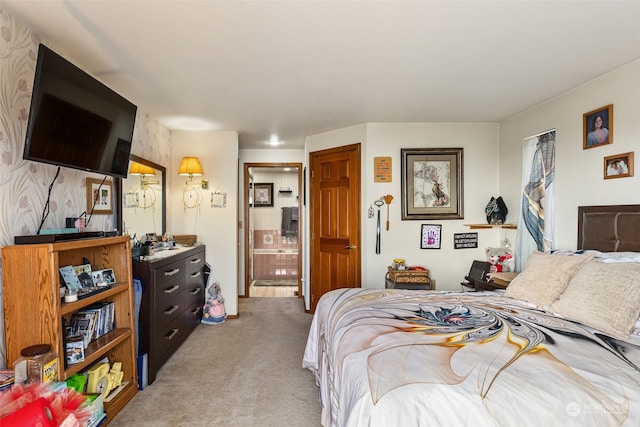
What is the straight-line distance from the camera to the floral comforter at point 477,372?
111 centimetres

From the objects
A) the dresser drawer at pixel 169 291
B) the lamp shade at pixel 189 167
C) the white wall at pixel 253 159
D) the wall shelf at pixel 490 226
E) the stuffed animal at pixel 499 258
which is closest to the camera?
the dresser drawer at pixel 169 291

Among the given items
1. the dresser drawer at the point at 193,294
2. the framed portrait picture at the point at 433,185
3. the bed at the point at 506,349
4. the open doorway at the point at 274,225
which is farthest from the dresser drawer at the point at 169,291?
the open doorway at the point at 274,225

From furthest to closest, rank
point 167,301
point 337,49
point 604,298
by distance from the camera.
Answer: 1. point 167,301
2. point 337,49
3. point 604,298

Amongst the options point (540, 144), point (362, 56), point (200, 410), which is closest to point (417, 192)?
point (540, 144)

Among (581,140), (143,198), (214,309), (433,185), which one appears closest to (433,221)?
(433,185)

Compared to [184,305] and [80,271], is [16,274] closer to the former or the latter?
[80,271]

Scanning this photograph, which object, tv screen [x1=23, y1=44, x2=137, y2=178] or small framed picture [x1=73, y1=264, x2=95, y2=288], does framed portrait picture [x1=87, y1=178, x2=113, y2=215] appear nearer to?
tv screen [x1=23, y1=44, x2=137, y2=178]

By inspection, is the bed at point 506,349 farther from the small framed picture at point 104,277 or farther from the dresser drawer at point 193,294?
the dresser drawer at point 193,294

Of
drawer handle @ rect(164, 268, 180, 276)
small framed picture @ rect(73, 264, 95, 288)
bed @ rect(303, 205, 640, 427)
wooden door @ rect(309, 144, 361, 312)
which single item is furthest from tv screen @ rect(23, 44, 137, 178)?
wooden door @ rect(309, 144, 361, 312)

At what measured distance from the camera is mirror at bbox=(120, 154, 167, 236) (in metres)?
2.96

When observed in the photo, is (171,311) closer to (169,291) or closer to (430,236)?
(169,291)

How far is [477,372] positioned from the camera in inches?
48.0

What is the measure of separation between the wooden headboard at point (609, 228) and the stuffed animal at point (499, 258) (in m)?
0.86

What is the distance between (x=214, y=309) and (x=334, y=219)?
5.90 feet
